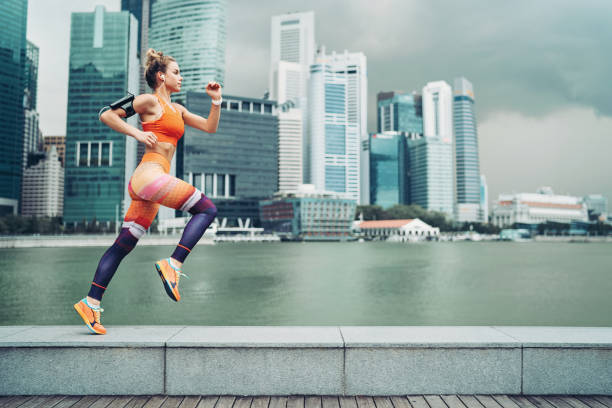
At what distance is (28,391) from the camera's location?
4.54m

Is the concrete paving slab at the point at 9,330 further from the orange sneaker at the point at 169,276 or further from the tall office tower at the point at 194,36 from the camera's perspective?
the tall office tower at the point at 194,36

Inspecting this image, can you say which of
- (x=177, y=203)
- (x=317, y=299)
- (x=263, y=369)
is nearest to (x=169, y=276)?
(x=177, y=203)

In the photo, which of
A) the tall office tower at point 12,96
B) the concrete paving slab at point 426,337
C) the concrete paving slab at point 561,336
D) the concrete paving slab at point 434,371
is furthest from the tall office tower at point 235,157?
the concrete paving slab at point 434,371

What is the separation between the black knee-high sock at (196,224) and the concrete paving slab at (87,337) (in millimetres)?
868

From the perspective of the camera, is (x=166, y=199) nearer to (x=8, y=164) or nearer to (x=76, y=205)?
(x=76, y=205)

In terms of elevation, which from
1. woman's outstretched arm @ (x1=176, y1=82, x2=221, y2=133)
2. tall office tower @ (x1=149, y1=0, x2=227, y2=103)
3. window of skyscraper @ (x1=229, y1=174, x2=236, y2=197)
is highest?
tall office tower @ (x1=149, y1=0, x2=227, y2=103)

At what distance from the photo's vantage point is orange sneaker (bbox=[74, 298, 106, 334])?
16.1 feet

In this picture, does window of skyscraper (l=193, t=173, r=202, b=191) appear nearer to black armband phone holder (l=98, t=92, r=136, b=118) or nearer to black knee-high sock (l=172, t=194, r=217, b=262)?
black armband phone holder (l=98, t=92, r=136, b=118)

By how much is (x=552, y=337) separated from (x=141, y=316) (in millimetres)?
20252

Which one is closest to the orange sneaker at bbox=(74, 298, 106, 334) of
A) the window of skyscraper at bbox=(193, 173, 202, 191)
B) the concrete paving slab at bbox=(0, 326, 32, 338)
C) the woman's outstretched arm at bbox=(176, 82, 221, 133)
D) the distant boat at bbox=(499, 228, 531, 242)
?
the concrete paving slab at bbox=(0, 326, 32, 338)

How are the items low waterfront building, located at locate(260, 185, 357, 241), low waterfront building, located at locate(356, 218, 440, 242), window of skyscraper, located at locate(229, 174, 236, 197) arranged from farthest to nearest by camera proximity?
1. window of skyscraper, located at locate(229, 174, 236, 197)
2. low waterfront building, located at locate(356, 218, 440, 242)
3. low waterfront building, located at locate(260, 185, 357, 241)

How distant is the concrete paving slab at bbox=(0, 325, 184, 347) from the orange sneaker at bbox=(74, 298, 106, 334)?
0.06 m

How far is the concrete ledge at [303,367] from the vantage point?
448cm

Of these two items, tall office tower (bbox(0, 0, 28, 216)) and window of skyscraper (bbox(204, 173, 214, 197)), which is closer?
tall office tower (bbox(0, 0, 28, 216))
